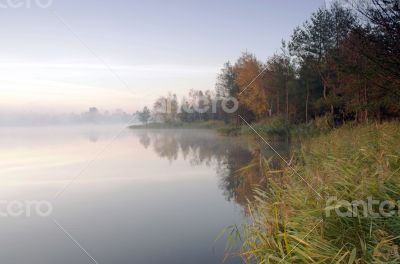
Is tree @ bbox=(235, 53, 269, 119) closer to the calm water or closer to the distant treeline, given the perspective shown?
the distant treeline

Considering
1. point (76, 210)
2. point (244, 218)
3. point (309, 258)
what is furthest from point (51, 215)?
point (309, 258)

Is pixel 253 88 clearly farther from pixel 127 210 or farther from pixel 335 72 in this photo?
pixel 127 210

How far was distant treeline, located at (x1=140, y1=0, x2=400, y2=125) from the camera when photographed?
41.5 ft

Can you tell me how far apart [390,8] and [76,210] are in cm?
1178

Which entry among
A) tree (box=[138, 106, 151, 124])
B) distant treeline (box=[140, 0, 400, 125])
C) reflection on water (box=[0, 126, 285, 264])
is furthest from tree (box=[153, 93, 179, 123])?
reflection on water (box=[0, 126, 285, 264])

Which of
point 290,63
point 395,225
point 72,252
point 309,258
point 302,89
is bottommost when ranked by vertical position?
point 72,252

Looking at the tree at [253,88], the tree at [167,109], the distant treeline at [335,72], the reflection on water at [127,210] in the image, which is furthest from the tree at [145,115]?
the reflection on water at [127,210]

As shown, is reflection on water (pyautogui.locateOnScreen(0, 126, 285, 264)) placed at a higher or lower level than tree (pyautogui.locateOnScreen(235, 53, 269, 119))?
lower

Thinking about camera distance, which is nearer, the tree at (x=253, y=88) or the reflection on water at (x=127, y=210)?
the reflection on water at (x=127, y=210)

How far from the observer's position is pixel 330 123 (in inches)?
998

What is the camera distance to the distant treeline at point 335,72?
12656mm

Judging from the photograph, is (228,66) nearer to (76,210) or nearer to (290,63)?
(290,63)

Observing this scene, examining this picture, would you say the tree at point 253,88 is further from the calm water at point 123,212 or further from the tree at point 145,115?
the tree at point 145,115

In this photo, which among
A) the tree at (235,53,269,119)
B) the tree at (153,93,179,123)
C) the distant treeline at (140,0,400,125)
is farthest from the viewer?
the tree at (153,93,179,123)
